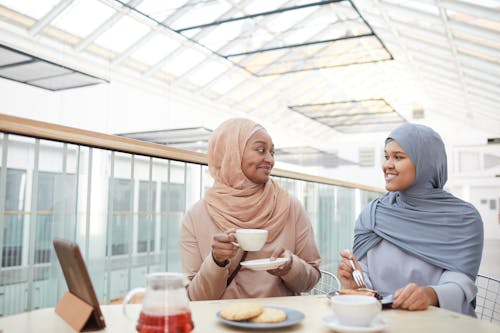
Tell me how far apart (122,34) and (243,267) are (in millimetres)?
8487

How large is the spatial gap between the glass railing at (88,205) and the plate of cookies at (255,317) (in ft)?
2.65

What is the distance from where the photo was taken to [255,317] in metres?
1.04

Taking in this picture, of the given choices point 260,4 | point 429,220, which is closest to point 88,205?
point 429,220

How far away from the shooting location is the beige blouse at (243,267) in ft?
5.26

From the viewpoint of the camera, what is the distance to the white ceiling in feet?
22.7

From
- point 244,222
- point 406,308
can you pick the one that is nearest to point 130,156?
point 244,222

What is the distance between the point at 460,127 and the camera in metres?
19.6

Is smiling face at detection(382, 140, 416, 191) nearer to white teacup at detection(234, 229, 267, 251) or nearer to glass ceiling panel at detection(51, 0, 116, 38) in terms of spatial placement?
white teacup at detection(234, 229, 267, 251)

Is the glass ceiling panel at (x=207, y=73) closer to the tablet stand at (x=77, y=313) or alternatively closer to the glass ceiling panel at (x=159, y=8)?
the glass ceiling panel at (x=159, y=8)

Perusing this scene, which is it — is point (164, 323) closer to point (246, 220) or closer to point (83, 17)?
point (246, 220)

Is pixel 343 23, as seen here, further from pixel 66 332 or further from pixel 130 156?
pixel 66 332

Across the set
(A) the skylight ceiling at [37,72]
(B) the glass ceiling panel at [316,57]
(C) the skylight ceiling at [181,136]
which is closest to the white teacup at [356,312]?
(A) the skylight ceiling at [37,72]

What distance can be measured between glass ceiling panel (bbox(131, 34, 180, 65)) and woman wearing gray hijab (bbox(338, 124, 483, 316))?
851 cm

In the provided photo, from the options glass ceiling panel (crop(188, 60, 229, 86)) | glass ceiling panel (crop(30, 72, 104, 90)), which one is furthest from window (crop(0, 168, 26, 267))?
glass ceiling panel (crop(188, 60, 229, 86))
